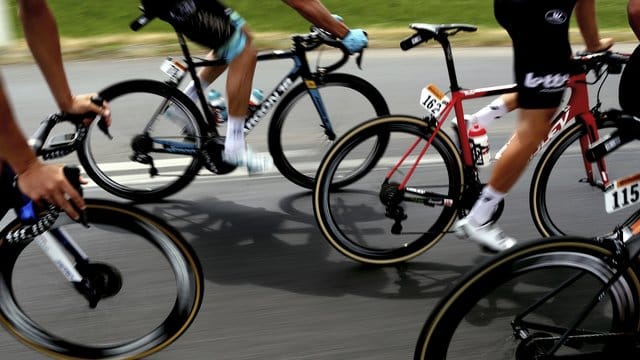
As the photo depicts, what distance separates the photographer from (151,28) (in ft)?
26.0

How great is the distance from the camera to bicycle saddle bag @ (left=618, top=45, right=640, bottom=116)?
2742mm

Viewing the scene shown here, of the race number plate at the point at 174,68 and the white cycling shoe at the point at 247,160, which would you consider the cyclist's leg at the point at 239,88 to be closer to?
the white cycling shoe at the point at 247,160

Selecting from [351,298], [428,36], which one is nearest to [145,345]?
[351,298]

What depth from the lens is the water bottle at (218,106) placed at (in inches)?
163

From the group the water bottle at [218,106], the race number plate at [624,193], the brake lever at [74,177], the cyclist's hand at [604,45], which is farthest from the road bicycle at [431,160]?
the brake lever at [74,177]

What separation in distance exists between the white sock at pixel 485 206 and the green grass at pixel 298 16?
4931 mm

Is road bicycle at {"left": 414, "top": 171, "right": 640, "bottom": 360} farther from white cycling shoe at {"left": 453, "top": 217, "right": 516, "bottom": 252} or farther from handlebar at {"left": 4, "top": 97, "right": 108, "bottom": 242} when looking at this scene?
handlebar at {"left": 4, "top": 97, "right": 108, "bottom": 242}

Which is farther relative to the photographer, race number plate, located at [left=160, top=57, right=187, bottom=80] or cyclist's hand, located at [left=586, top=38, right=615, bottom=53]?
race number plate, located at [left=160, top=57, right=187, bottom=80]

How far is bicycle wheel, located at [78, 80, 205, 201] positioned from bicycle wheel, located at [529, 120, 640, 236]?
1.93 m

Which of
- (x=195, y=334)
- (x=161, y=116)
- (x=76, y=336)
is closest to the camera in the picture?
(x=76, y=336)

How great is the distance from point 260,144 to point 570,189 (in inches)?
84.8

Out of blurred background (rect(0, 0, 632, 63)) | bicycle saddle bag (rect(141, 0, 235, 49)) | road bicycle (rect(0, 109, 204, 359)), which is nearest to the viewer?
road bicycle (rect(0, 109, 204, 359))

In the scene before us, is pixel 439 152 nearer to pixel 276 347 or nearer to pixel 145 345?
pixel 276 347

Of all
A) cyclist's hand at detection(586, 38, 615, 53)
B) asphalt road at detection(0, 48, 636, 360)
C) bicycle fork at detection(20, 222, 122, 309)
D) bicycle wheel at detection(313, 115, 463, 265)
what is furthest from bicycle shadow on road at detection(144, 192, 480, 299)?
cyclist's hand at detection(586, 38, 615, 53)
